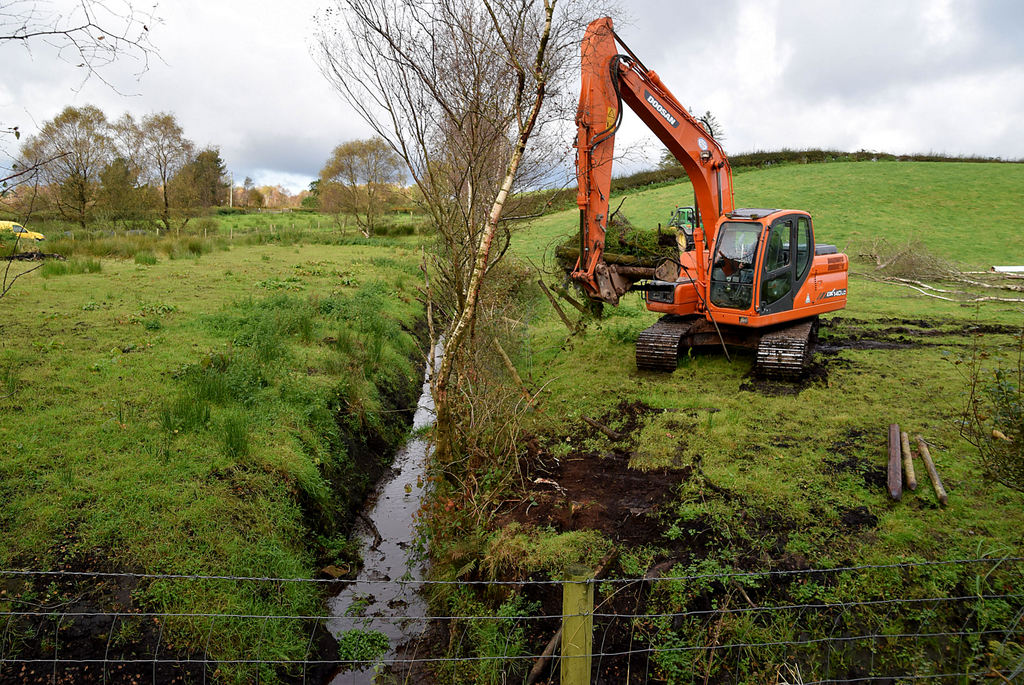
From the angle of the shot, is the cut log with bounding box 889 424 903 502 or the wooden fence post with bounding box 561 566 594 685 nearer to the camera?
the wooden fence post with bounding box 561 566 594 685

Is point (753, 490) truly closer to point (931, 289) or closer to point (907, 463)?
point (907, 463)

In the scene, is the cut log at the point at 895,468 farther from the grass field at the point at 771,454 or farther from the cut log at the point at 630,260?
the cut log at the point at 630,260

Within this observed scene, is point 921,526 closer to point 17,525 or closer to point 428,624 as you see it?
point 428,624

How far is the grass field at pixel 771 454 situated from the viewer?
5215mm

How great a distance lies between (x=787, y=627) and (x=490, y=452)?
332 centimetres

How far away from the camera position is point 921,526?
550cm

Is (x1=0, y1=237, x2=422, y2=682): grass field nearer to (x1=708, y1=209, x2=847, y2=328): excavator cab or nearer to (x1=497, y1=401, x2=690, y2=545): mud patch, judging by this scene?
(x1=497, y1=401, x2=690, y2=545): mud patch

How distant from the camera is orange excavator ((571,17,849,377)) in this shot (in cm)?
904

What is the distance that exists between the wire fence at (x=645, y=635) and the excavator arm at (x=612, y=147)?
5.51 m

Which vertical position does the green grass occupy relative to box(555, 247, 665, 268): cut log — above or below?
above

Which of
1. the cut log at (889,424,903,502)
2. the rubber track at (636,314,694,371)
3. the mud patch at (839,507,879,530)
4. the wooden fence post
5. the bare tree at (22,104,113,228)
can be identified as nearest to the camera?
the wooden fence post

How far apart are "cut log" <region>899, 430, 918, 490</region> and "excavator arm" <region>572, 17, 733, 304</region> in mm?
4015

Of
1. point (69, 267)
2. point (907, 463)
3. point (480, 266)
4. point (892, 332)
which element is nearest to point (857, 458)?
point (907, 463)

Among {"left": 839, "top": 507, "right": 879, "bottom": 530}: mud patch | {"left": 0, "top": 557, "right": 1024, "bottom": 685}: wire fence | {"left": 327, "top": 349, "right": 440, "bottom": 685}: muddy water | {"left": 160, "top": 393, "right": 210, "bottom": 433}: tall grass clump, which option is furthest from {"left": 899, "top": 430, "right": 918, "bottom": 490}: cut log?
{"left": 160, "top": 393, "right": 210, "bottom": 433}: tall grass clump
